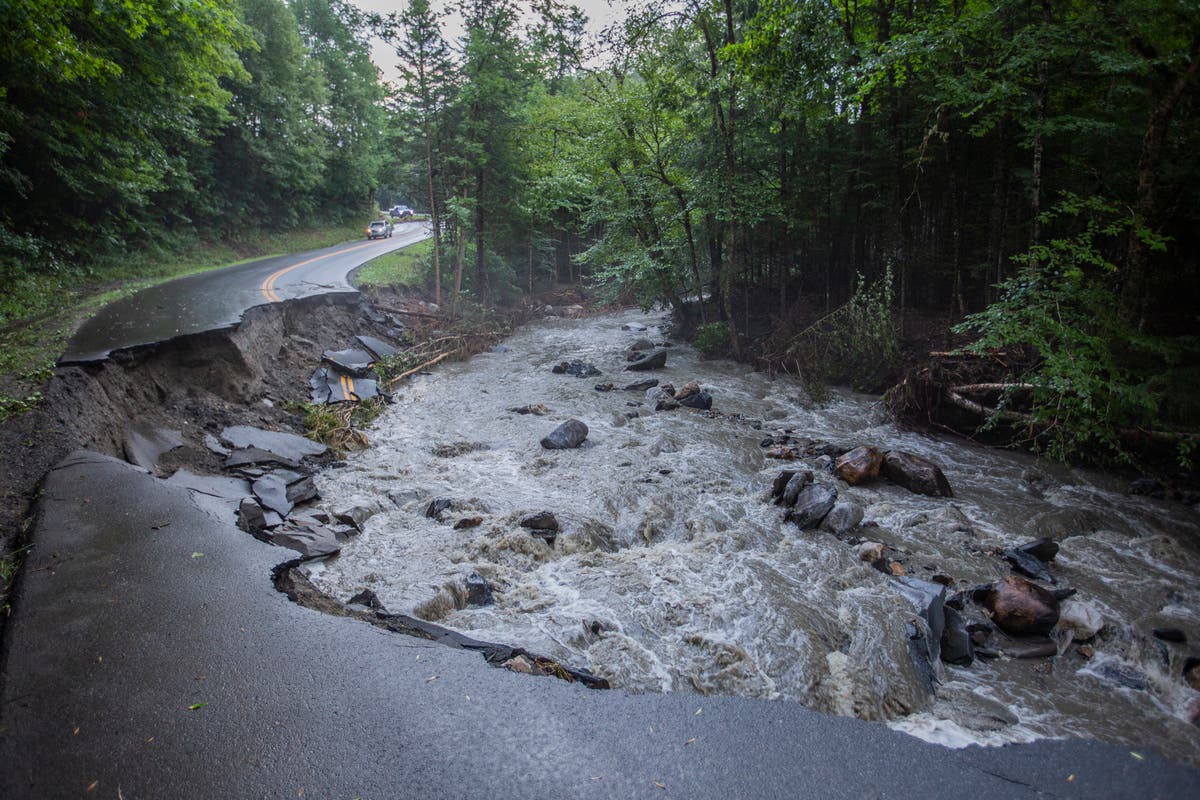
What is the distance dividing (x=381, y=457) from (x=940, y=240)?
46.0 ft

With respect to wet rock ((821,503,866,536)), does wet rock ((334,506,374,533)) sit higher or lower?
higher

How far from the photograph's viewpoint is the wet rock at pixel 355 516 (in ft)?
22.2

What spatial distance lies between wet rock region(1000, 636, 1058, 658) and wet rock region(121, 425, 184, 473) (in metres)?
9.25

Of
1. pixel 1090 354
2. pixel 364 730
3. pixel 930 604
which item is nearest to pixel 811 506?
pixel 930 604

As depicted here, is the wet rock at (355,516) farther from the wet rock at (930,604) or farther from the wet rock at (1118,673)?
the wet rock at (1118,673)

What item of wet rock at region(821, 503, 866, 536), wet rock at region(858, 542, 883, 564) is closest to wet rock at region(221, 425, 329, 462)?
wet rock at region(821, 503, 866, 536)

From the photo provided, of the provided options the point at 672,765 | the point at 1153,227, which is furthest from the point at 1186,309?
the point at 672,765

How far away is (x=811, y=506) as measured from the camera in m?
6.73

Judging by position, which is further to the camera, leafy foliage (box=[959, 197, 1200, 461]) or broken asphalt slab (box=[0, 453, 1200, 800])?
leafy foliage (box=[959, 197, 1200, 461])

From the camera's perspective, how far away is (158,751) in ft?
9.04

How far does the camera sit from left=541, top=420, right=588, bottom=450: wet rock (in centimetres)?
981

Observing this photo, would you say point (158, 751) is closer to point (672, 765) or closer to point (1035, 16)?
point (672, 765)

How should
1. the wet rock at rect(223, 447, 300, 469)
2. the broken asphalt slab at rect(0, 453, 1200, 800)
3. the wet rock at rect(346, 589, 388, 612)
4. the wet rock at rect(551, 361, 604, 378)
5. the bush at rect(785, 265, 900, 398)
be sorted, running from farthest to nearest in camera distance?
the wet rock at rect(551, 361, 604, 378)
the bush at rect(785, 265, 900, 398)
the wet rock at rect(223, 447, 300, 469)
the wet rock at rect(346, 589, 388, 612)
the broken asphalt slab at rect(0, 453, 1200, 800)

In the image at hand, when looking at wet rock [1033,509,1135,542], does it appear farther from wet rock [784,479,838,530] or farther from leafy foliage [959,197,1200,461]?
wet rock [784,479,838,530]
